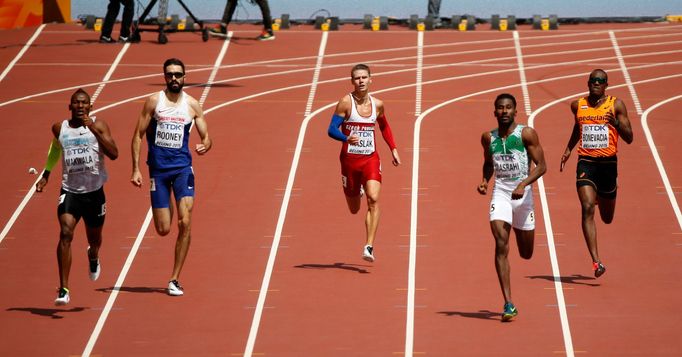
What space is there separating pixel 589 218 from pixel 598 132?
2.56ft

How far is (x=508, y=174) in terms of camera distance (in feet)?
35.5

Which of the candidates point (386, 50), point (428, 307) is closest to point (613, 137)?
point (428, 307)

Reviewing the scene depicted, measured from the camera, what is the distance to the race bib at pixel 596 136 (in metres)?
12.4

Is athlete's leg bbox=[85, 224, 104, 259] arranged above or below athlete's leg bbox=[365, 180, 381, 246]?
below

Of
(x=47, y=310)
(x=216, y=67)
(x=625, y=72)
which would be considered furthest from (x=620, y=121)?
(x=216, y=67)

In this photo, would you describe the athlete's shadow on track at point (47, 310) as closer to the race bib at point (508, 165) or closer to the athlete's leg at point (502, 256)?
the athlete's leg at point (502, 256)

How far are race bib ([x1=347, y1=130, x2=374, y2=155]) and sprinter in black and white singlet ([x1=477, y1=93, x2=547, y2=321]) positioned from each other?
198 cm

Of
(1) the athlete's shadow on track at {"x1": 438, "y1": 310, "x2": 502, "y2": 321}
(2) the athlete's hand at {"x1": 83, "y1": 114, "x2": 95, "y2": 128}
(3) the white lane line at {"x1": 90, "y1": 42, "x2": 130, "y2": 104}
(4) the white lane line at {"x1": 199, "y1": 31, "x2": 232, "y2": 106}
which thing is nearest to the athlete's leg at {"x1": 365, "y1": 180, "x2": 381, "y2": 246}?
(1) the athlete's shadow on track at {"x1": 438, "y1": 310, "x2": 502, "y2": 321}

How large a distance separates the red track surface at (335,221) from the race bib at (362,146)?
3.34ft

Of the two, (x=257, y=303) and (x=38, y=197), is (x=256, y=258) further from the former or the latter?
(x=38, y=197)

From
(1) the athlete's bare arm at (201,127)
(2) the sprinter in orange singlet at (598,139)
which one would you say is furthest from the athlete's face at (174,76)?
(2) the sprinter in orange singlet at (598,139)

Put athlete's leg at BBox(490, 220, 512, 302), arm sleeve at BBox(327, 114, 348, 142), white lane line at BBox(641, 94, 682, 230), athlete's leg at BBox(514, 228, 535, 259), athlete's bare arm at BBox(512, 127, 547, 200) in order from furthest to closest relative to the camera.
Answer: white lane line at BBox(641, 94, 682, 230) → arm sleeve at BBox(327, 114, 348, 142) → athlete's leg at BBox(514, 228, 535, 259) → athlete's bare arm at BBox(512, 127, 547, 200) → athlete's leg at BBox(490, 220, 512, 302)

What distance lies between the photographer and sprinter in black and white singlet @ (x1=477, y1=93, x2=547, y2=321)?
10.6 m

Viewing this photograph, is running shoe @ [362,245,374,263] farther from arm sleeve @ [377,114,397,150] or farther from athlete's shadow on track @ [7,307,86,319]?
athlete's shadow on track @ [7,307,86,319]
